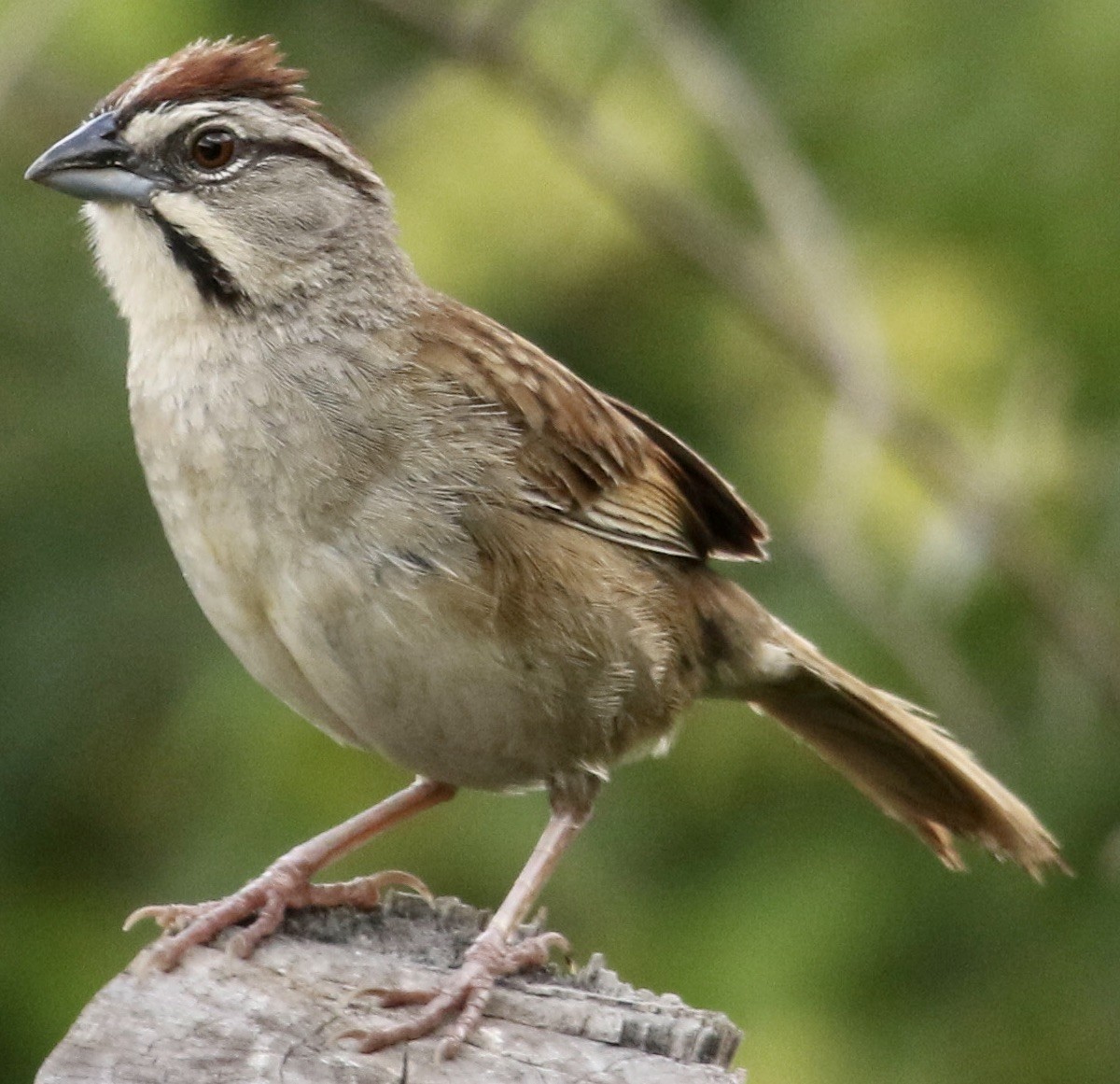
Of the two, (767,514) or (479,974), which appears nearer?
(479,974)

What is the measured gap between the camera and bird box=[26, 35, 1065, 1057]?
4.57 meters

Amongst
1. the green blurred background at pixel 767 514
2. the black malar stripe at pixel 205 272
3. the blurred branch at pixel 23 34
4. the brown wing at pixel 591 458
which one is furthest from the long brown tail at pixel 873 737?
the blurred branch at pixel 23 34

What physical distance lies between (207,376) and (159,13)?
7.35 ft

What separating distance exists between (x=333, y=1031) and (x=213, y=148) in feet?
7.04

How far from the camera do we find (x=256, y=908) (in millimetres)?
4352

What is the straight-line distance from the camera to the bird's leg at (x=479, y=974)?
12.0 ft

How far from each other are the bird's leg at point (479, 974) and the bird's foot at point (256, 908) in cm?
22

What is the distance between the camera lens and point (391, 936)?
14.1ft

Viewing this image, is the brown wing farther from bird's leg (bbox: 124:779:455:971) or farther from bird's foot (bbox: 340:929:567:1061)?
bird's foot (bbox: 340:929:567:1061)

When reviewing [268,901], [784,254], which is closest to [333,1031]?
[268,901]

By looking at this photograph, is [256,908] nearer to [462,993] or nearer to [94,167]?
[462,993]

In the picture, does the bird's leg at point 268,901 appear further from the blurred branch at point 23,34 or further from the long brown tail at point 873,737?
the blurred branch at point 23,34

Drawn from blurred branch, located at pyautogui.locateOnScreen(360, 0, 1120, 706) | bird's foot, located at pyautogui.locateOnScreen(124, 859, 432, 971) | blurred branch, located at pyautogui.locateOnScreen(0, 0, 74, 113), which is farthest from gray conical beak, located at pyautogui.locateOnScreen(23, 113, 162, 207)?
blurred branch, located at pyautogui.locateOnScreen(360, 0, 1120, 706)

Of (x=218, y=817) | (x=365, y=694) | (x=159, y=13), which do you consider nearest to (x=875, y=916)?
(x=218, y=817)
